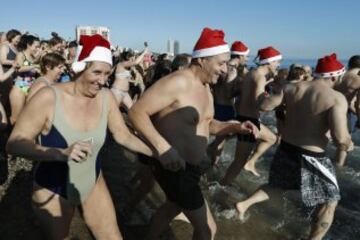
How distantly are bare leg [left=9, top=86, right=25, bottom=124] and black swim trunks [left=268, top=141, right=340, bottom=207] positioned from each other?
3829 millimetres

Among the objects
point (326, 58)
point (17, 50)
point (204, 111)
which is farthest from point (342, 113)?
point (17, 50)

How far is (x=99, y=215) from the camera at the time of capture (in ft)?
9.43

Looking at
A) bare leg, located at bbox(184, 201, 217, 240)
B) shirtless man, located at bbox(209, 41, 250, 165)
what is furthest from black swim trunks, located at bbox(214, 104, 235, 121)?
bare leg, located at bbox(184, 201, 217, 240)

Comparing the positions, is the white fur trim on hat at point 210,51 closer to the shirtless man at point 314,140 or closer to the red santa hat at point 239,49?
the shirtless man at point 314,140

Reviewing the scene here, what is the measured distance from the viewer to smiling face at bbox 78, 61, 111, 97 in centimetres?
274

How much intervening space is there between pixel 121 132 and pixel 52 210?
724mm

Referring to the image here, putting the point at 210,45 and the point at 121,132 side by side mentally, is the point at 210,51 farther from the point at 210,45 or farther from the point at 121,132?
the point at 121,132

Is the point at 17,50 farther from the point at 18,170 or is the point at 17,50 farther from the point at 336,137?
the point at 336,137

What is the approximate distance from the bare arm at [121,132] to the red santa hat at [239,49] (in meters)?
4.58

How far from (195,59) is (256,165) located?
4904 mm

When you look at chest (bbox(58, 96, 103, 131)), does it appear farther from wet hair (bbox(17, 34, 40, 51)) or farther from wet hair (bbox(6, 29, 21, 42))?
wet hair (bbox(6, 29, 21, 42))

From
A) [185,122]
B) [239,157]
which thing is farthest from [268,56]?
[185,122]

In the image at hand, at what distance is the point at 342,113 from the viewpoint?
3.77 meters

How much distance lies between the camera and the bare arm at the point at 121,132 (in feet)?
9.73
